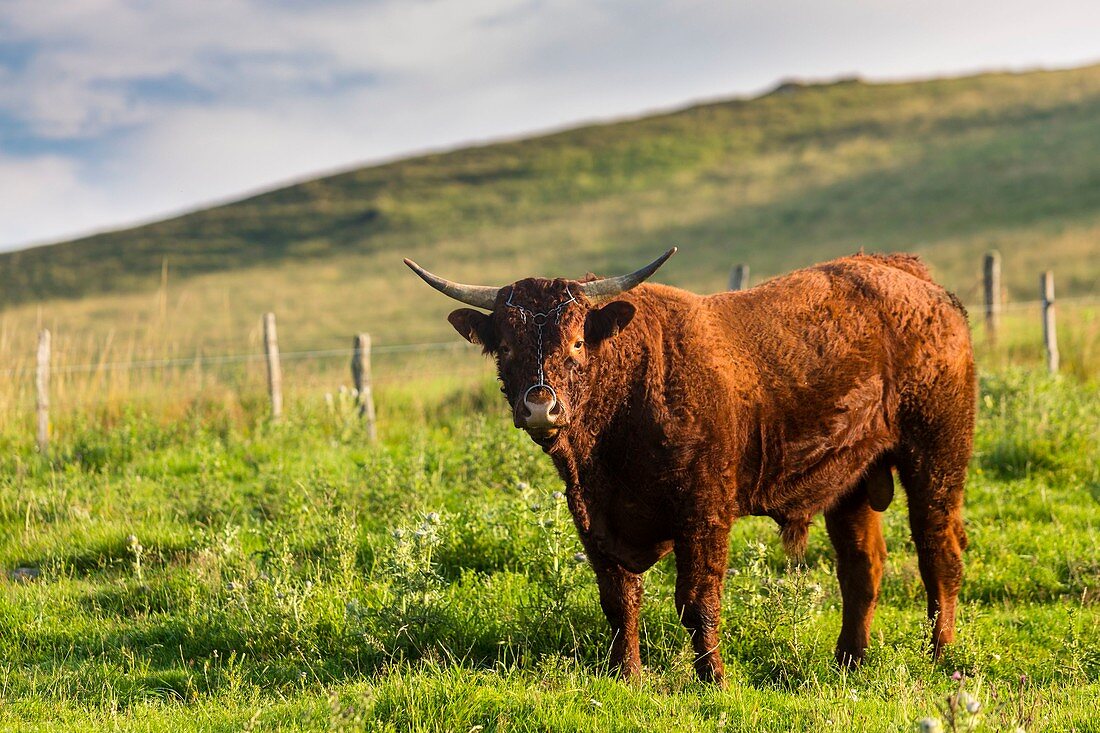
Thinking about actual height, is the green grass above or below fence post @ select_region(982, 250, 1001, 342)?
below

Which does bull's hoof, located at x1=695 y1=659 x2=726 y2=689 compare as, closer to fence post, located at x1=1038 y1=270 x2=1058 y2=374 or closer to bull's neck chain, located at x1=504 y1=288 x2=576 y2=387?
bull's neck chain, located at x1=504 y1=288 x2=576 y2=387

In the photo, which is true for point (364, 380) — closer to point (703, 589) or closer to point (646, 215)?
point (703, 589)

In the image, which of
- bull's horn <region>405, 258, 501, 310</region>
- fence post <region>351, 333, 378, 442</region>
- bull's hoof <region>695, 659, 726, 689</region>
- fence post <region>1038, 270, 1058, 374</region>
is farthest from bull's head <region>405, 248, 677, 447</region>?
fence post <region>1038, 270, 1058, 374</region>

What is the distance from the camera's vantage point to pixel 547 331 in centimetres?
517

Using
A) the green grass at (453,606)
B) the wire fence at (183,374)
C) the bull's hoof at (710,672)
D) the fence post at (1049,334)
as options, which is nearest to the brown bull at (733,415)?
the bull's hoof at (710,672)

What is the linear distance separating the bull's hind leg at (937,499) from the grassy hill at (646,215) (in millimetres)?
23750

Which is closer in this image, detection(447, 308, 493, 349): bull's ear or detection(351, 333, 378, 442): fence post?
detection(447, 308, 493, 349): bull's ear

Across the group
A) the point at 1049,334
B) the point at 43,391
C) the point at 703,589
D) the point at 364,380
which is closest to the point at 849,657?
the point at 703,589

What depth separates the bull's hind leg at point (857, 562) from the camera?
20.6 ft

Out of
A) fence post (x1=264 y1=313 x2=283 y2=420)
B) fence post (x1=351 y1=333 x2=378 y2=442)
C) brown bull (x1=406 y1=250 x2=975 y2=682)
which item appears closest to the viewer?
brown bull (x1=406 y1=250 x2=975 y2=682)

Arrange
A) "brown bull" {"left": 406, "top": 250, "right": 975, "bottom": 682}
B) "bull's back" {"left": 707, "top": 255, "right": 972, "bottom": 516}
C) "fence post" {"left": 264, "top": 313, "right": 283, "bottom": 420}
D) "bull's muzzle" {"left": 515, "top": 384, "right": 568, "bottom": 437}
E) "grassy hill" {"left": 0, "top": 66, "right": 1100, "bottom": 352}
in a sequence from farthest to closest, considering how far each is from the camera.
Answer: "grassy hill" {"left": 0, "top": 66, "right": 1100, "bottom": 352} < "fence post" {"left": 264, "top": 313, "right": 283, "bottom": 420} < "bull's back" {"left": 707, "top": 255, "right": 972, "bottom": 516} < "brown bull" {"left": 406, "top": 250, "right": 975, "bottom": 682} < "bull's muzzle" {"left": 515, "top": 384, "right": 568, "bottom": 437}

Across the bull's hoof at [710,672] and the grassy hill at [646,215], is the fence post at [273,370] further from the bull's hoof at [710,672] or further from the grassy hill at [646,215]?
the grassy hill at [646,215]

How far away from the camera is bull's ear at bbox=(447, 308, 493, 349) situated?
18.1ft

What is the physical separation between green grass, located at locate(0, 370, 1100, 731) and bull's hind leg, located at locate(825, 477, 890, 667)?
122 mm
